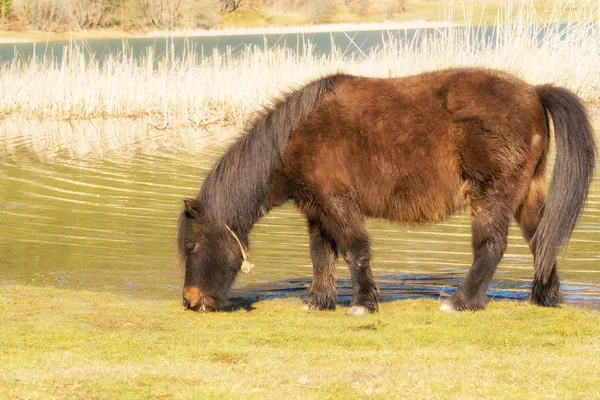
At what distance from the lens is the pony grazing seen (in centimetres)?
712

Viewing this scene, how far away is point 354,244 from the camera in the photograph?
7273 millimetres

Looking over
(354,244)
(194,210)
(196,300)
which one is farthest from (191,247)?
(354,244)

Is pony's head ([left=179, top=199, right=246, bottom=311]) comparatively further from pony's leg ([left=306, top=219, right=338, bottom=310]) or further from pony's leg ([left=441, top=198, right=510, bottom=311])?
pony's leg ([left=441, top=198, right=510, bottom=311])

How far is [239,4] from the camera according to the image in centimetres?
6681

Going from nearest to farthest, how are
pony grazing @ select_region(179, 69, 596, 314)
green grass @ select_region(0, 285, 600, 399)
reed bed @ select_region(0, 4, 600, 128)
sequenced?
green grass @ select_region(0, 285, 600, 399) < pony grazing @ select_region(179, 69, 596, 314) < reed bed @ select_region(0, 4, 600, 128)

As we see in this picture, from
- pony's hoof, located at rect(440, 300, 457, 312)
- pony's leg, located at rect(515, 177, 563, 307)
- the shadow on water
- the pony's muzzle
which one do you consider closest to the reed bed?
the shadow on water

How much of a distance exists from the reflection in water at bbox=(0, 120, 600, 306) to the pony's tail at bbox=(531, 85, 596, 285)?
1.02 m

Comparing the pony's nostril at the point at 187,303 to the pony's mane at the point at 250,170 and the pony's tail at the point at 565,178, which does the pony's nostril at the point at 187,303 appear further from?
the pony's tail at the point at 565,178

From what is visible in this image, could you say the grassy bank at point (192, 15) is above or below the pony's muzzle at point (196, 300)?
below

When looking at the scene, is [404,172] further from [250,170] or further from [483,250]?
[250,170]

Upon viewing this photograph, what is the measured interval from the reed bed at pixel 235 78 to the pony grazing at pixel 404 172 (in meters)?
11.6

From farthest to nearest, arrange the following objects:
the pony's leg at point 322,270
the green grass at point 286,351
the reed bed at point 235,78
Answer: the reed bed at point 235,78 → the pony's leg at point 322,270 → the green grass at point 286,351

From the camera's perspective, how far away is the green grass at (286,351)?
4.59m

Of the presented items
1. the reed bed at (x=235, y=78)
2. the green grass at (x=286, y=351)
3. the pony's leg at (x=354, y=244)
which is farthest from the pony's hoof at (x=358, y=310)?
the reed bed at (x=235, y=78)
